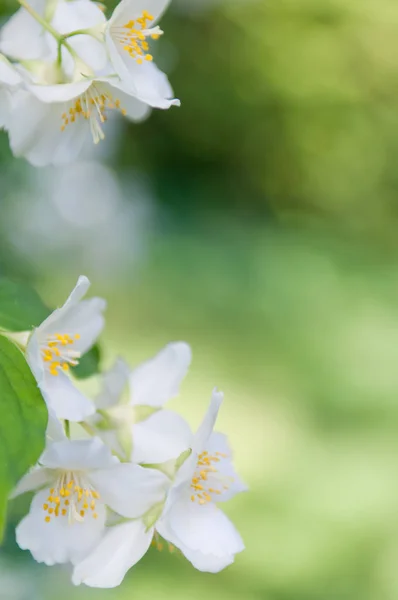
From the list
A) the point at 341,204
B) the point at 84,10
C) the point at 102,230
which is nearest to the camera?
the point at 84,10

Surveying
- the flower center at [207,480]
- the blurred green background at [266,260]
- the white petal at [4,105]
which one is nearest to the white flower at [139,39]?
the white petal at [4,105]

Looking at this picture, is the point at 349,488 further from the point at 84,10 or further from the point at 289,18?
the point at 289,18

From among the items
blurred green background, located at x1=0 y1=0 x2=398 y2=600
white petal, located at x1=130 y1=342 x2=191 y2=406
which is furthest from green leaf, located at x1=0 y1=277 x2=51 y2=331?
blurred green background, located at x1=0 y1=0 x2=398 y2=600

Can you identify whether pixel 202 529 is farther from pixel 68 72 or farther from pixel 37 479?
pixel 68 72

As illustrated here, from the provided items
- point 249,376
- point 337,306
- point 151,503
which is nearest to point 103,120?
point 151,503

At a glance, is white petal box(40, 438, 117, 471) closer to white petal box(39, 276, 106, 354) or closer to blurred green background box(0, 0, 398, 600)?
white petal box(39, 276, 106, 354)

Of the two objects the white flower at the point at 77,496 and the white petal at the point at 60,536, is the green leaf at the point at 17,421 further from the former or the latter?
the white petal at the point at 60,536
